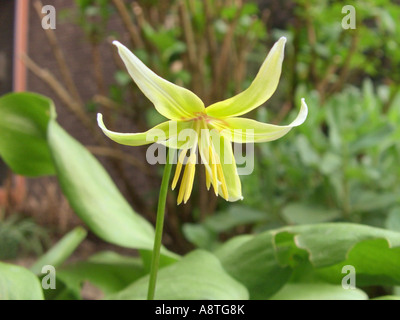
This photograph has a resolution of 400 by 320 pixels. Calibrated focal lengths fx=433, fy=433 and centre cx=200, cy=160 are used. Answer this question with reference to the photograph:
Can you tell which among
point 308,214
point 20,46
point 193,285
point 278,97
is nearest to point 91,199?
point 193,285

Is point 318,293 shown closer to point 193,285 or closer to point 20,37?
point 193,285

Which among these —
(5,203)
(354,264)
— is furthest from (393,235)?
(5,203)

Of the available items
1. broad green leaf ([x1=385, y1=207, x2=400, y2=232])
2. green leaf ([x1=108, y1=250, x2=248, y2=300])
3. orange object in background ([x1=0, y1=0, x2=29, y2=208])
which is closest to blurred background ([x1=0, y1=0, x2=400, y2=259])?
broad green leaf ([x1=385, y1=207, x2=400, y2=232])

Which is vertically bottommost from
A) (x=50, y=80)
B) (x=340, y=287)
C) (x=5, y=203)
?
(x=5, y=203)

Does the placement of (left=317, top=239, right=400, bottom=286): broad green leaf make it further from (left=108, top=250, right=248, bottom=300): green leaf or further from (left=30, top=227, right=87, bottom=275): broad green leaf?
(left=30, top=227, right=87, bottom=275): broad green leaf

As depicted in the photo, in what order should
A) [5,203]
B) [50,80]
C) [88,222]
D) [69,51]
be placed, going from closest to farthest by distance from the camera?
[88,222] < [50,80] < [5,203] < [69,51]

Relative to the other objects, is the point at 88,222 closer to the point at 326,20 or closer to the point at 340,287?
the point at 340,287
